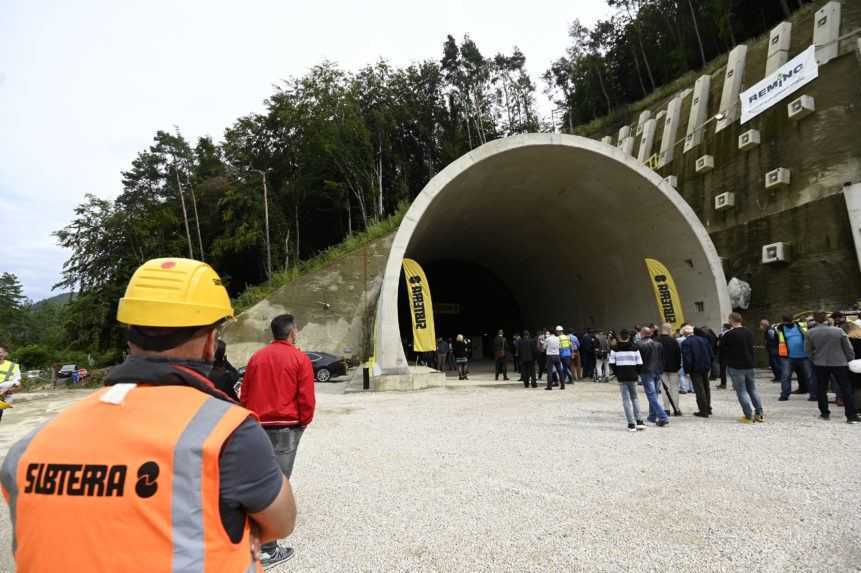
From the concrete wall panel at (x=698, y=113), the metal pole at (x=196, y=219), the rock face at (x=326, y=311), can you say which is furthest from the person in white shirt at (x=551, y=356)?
the metal pole at (x=196, y=219)

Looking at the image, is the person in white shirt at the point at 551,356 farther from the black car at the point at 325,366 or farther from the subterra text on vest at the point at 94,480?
the subterra text on vest at the point at 94,480

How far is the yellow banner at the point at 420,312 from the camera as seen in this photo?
15.2 meters

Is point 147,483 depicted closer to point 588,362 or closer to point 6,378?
point 6,378

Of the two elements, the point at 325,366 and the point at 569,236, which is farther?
the point at 569,236

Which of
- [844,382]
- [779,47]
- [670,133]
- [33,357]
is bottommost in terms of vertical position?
[844,382]

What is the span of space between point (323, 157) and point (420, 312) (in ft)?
67.4

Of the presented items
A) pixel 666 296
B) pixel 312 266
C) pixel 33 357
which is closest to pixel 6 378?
pixel 666 296

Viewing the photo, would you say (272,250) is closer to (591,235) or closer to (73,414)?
(591,235)

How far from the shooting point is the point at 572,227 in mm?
20219

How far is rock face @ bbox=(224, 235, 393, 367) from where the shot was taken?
22.5 meters

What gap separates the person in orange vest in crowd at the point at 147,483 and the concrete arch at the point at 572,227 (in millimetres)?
12498

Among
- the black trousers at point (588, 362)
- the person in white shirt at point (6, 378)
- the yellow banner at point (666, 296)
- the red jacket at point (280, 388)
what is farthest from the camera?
the yellow banner at point (666, 296)

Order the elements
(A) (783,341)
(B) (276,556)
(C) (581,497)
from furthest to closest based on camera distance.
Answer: (A) (783,341) → (C) (581,497) → (B) (276,556)

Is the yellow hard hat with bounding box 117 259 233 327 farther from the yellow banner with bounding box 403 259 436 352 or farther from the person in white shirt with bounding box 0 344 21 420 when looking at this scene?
the yellow banner with bounding box 403 259 436 352
